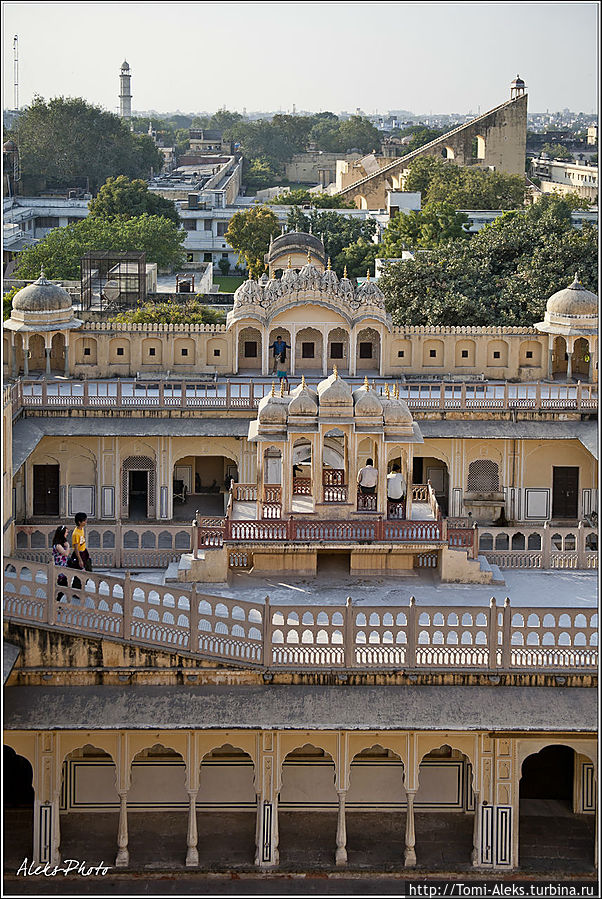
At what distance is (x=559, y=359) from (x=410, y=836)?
56.4ft

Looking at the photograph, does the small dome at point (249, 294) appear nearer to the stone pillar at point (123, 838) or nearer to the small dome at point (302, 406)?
the small dome at point (302, 406)

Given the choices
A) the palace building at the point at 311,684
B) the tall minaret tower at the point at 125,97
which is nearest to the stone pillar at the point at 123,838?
the palace building at the point at 311,684

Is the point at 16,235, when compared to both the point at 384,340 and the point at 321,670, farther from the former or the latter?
the point at 321,670

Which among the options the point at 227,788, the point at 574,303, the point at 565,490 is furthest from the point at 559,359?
the point at 227,788

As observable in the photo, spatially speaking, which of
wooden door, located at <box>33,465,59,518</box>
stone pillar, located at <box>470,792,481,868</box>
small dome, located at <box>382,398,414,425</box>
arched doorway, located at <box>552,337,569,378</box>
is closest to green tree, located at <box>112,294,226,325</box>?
wooden door, located at <box>33,465,59,518</box>

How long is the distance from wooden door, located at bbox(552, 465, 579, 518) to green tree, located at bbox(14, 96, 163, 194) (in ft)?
197

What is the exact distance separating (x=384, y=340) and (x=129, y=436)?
252 inches

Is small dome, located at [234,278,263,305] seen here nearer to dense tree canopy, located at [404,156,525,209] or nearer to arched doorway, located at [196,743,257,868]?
arched doorway, located at [196,743,257,868]

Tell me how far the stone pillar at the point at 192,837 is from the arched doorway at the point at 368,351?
53.9 ft

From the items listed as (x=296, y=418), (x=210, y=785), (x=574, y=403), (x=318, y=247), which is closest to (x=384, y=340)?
(x=574, y=403)

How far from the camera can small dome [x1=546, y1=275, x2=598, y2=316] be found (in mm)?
31719

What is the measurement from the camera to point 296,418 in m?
20.8

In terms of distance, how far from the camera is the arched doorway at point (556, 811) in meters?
17.6

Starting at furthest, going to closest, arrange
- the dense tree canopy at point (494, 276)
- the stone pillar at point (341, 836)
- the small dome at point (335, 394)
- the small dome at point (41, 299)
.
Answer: the dense tree canopy at point (494, 276) → the small dome at point (41, 299) → the small dome at point (335, 394) → the stone pillar at point (341, 836)
